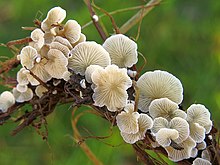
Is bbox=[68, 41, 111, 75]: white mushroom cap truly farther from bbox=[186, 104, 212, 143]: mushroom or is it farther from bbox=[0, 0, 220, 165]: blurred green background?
bbox=[0, 0, 220, 165]: blurred green background

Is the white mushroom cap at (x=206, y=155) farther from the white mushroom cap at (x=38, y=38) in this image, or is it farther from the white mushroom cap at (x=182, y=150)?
the white mushroom cap at (x=38, y=38)

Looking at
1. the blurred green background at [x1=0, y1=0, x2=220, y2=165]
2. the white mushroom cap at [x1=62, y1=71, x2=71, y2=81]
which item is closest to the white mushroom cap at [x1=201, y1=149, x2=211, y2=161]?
the white mushroom cap at [x1=62, y1=71, x2=71, y2=81]

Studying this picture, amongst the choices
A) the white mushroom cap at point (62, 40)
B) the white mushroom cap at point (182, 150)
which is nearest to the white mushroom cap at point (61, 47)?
the white mushroom cap at point (62, 40)

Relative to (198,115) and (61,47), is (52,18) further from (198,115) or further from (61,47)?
(198,115)

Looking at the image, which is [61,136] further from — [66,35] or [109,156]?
[66,35]

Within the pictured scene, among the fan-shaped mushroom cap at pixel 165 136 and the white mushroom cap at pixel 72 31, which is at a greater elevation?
the white mushroom cap at pixel 72 31

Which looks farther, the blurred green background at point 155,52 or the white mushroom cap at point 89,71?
the blurred green background at point 155,52

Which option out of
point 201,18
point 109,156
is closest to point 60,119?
point 109,156

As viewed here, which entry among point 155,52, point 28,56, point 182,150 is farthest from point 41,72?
point 155,52
